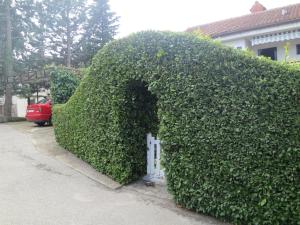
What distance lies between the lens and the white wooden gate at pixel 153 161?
7258 millimetres

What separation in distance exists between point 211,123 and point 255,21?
44.9ft

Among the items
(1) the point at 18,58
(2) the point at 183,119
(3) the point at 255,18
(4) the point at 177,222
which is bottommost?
(4) the point at 177,222

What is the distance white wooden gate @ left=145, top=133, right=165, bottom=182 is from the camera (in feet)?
23.8

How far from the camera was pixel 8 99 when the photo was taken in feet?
68.5

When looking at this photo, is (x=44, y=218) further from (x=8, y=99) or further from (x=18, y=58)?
(x=18, y=58)

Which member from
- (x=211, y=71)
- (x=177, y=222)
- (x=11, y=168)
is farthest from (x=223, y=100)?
(x=11, y=168)

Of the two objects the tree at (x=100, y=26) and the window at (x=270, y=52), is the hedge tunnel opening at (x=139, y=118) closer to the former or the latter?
the window at (x=270, y=52)

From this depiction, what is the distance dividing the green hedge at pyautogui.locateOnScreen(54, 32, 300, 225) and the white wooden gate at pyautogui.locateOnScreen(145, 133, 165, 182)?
0.22m

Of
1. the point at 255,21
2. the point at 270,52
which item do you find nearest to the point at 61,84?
the point at 255,21

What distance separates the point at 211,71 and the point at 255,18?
14264mm

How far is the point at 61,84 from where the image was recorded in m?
13.6

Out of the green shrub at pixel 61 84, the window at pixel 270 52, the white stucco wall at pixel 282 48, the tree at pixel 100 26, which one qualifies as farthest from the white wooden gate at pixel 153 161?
the tree at pixel 100 26

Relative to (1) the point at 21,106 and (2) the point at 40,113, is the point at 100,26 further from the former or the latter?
(2) the point at 40,113

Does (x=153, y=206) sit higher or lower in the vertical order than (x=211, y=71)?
lower
